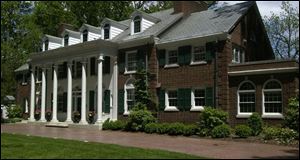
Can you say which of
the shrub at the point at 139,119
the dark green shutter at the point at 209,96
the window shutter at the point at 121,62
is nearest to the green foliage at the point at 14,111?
the window shutter at the point at 121,62

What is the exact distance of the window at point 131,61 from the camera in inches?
1173

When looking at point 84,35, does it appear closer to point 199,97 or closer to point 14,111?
point 14,111

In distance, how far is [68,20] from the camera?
48031 mm

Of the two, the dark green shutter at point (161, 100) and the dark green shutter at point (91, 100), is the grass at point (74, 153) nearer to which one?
the dark green shutter at point (161, 100)

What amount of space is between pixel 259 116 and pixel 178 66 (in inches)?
257

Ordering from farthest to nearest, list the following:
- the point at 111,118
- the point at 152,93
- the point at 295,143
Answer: the point at 111,118, the point at 152,93, the point at 295,143

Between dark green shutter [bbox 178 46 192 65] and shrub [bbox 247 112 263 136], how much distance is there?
5.87 m

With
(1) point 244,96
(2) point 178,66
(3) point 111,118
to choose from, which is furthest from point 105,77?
(1) point 244,96

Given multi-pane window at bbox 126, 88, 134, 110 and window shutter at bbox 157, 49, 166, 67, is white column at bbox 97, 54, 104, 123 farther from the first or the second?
window shutter at bbox 157, 49, 166, 67

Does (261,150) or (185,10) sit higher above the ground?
(185,10)

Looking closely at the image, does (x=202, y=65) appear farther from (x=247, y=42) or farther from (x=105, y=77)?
(x=105, y=77)

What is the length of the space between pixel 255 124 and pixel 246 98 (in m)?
2.24

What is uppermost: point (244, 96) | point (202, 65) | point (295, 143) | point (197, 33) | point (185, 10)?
point (185, 10)

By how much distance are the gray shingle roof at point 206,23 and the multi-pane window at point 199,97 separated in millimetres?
3352
